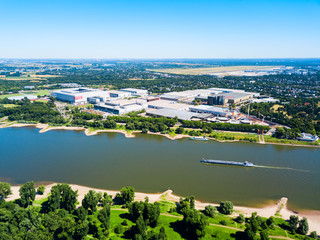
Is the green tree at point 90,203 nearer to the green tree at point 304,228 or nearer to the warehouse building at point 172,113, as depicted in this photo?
the green tree at point 304,228

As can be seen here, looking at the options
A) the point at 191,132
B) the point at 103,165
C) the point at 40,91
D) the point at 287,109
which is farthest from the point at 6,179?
the point at 40,91

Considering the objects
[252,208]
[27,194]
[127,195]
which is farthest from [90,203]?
[252,208]

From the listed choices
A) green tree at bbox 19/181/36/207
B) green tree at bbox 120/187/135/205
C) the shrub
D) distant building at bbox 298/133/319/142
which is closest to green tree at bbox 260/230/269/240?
the shrub

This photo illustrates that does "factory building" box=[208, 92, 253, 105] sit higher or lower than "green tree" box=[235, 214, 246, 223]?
higher

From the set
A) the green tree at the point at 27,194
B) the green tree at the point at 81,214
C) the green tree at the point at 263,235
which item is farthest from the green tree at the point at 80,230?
the green tree at the point at 263,235

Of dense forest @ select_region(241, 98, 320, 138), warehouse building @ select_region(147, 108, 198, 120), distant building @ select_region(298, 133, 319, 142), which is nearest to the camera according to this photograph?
distant building @ select_region(298, 133, 319, 142)

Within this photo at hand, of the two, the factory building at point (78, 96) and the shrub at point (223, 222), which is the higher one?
the factory building at point (78, 96)

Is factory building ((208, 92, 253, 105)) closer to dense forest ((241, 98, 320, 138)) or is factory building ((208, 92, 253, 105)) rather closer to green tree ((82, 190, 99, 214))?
dense forest ((241, 98, 320, 138))

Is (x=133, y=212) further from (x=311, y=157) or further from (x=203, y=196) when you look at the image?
(x=311, y=157)

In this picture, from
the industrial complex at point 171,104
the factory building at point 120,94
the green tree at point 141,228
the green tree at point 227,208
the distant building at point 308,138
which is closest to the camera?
the green tree at point 141,228

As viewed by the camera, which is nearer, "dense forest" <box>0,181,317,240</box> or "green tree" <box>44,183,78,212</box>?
"dense forest" <box>0,181,317,240</box>
